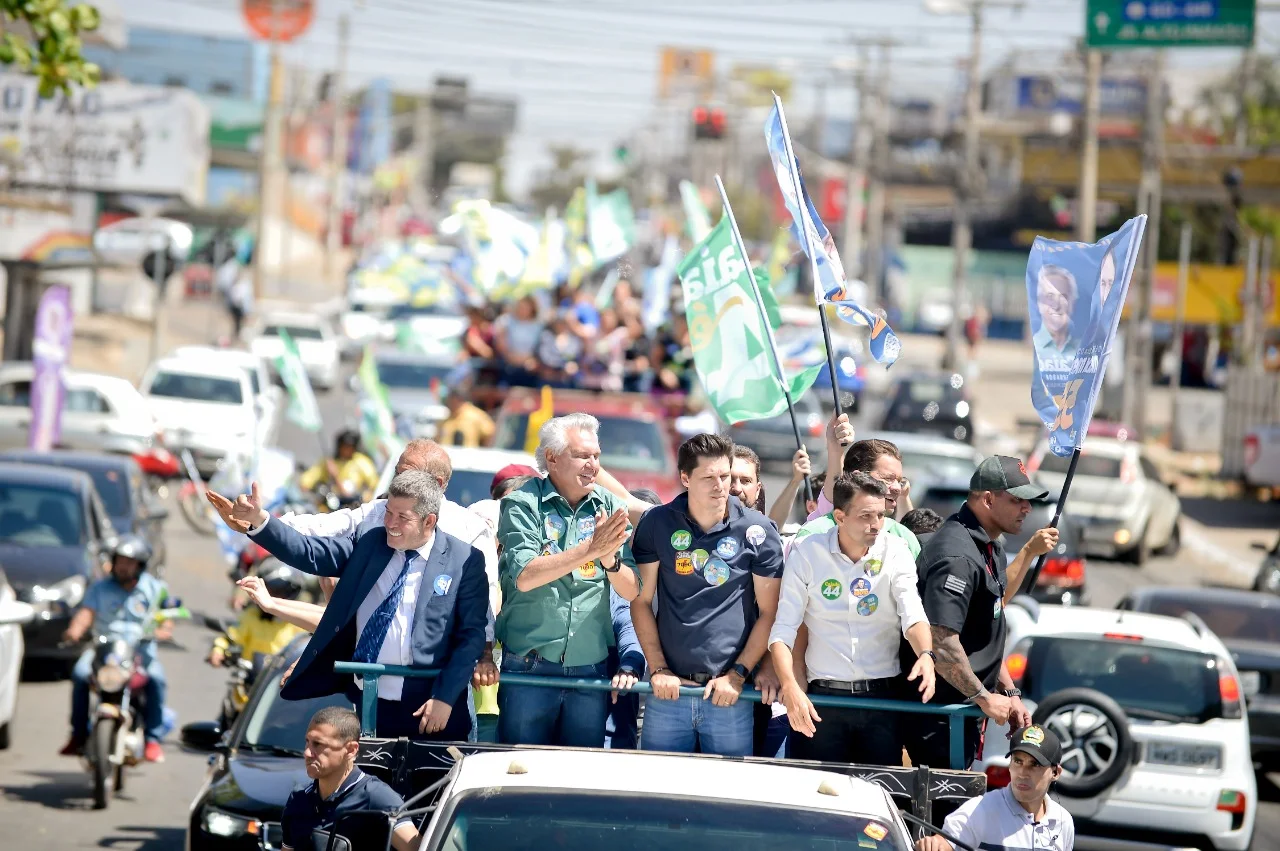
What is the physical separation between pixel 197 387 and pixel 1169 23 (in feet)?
49.3

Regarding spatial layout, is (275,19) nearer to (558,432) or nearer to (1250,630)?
(1250,630)

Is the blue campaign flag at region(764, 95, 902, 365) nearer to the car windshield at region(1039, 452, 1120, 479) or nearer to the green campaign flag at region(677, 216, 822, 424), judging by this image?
the green campaign flag at region(677, 216, 822, 424)

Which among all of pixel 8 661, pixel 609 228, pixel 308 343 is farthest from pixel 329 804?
pixel 308 343

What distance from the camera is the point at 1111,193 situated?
5472 cm

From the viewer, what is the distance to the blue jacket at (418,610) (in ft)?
21.0

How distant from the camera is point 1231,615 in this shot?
1383 centimetres

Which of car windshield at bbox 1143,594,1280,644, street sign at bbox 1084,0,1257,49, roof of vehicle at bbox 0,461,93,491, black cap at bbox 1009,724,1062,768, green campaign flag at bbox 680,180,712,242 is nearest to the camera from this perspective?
black cap at bbox 1009,724,1062,768

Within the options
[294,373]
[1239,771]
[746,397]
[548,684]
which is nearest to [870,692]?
[548,684]

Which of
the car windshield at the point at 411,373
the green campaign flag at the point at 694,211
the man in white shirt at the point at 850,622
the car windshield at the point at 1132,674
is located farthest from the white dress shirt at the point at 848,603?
the car windshield at the point at 411,373

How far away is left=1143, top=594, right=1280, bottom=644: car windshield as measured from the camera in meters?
13.6

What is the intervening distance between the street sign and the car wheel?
1635cm

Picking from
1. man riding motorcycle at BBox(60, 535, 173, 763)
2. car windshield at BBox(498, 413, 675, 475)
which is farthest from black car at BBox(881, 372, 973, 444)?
man riding motorcycle at BBox(60, 535, 173, 763)

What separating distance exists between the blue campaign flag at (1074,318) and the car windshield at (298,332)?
110 feet

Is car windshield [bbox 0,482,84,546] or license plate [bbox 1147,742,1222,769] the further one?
car windshield [bbox 0,482,84,546]
